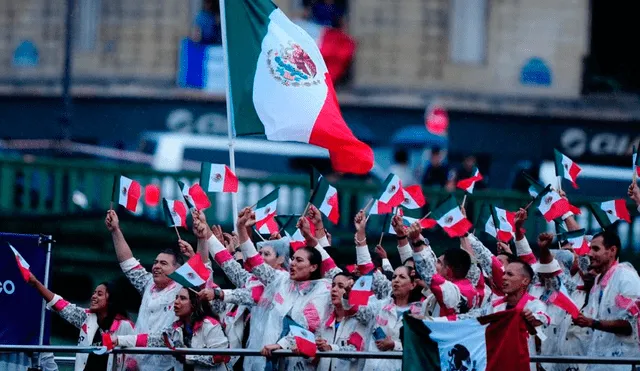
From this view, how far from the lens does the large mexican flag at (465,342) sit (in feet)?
38.5

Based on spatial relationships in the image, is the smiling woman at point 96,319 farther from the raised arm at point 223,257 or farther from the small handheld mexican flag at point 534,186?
the small handheld mexican flag at point 534,186

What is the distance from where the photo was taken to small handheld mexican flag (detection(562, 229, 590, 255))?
1310 centimetres

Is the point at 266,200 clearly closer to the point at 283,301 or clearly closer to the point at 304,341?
the point at 283,301

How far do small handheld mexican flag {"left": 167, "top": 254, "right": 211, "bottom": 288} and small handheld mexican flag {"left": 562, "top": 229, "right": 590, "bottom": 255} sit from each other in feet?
9.36

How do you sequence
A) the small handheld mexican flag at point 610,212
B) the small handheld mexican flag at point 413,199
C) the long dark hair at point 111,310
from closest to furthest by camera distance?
the long dark hair at point 111,310, the small handheld mexican flag at point 610,212, the small handheld mexican flag at point 413,199

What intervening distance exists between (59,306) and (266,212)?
5.63ft

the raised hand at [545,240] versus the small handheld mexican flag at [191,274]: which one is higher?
the raised hand at [545,240]

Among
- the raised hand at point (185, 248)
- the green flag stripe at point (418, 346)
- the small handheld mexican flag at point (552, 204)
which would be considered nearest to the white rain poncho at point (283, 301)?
the raised hand at point (185, 248)

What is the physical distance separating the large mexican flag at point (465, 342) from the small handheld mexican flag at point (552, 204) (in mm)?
1586

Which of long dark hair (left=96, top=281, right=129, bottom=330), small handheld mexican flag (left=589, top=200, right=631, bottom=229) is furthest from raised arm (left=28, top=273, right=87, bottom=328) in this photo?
small handheld mexican flag (left=589, top=200, right=631, bottom=229)

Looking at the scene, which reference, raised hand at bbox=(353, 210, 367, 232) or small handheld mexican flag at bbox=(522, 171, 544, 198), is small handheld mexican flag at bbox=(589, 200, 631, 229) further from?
raised hand at bbox=(353, 210, 367, 232)

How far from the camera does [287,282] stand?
42.3 feet

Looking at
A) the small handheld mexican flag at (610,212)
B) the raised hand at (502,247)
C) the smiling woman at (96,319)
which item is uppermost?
the small handheld mexican flag at (610,212)

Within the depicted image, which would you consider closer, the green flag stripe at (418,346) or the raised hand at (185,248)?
the green flag stripe at (418,346)
